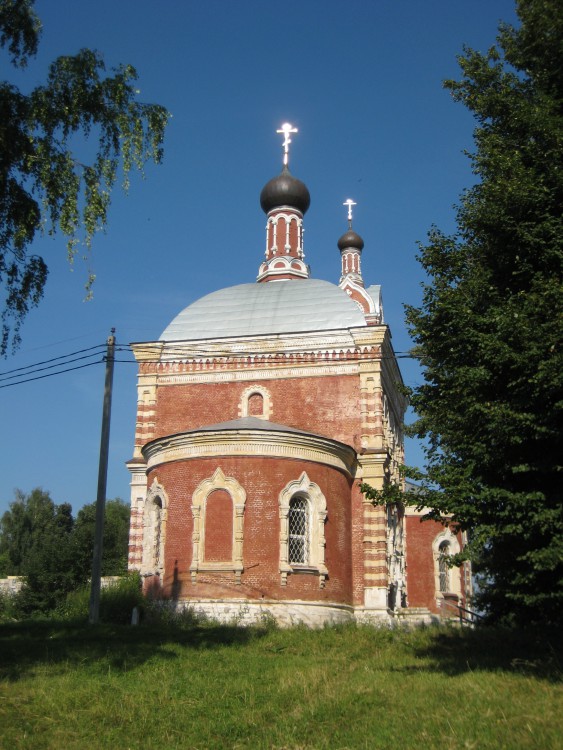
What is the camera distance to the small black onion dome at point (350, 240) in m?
48.2

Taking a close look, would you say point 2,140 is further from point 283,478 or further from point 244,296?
point 244,296

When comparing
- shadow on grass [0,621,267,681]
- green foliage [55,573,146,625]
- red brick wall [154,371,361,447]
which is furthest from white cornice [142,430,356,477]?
shadow on grass [0,621,267,681]

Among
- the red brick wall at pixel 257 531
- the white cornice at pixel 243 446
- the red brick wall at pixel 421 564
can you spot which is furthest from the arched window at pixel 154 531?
the red brick wall at pixel 421 564

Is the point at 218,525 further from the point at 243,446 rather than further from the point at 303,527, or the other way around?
the point at 303,527

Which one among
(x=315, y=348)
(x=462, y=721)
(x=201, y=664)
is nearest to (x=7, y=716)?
(x=201, y=664)

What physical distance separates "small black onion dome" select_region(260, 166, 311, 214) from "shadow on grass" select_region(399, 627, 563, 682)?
22657 mm

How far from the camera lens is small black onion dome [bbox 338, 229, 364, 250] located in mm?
48250

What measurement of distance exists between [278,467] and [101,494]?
536cm

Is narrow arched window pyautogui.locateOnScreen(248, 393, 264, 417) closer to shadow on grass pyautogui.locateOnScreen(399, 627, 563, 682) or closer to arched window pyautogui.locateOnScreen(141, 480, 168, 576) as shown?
arched window pyautogui.locateOnScreen(141, 480, 168, 576)

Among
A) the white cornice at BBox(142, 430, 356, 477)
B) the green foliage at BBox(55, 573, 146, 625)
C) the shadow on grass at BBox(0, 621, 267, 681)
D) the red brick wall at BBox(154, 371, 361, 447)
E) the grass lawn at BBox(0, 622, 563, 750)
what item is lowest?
the grass lawn at BBox(0, 622, 563, 750)

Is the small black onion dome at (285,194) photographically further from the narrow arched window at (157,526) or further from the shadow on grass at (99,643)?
the shadow on grass at (99,643)

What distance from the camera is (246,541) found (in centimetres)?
2048

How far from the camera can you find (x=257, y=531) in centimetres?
2059

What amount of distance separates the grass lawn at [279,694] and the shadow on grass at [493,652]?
4 cm
